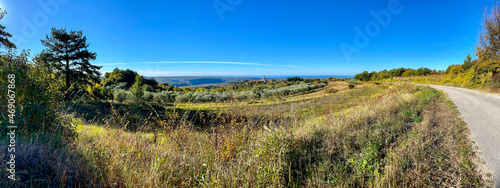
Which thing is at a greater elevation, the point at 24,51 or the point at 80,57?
the point at 80,57

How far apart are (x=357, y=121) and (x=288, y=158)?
3.71m

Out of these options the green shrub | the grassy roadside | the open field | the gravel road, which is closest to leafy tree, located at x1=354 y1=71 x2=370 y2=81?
the gravel road

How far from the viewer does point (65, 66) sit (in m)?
19.1

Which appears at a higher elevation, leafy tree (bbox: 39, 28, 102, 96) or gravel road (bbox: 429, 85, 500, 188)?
leafy tree (bbox: 39, 28, 102, 96)

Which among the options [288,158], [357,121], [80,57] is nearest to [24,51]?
[288,158]

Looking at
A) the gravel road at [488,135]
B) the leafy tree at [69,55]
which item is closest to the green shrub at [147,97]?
the leafy tree at [69,55]

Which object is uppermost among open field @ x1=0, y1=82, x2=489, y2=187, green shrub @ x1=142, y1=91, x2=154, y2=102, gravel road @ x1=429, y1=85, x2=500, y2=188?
gravel road @ x1=429, y1=85, x2=500, y2=188

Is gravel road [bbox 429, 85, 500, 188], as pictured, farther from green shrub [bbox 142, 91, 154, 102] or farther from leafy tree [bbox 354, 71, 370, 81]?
leafy tree [bbox 354, 71, 370, 81]

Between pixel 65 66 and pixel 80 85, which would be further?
pixel 80 85

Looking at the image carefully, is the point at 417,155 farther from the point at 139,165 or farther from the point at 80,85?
the point at 80,85
